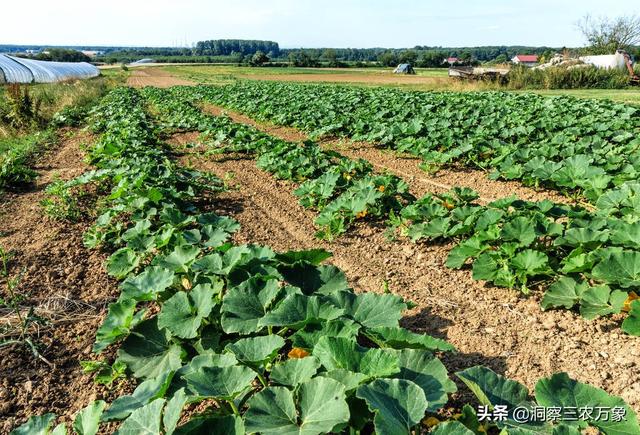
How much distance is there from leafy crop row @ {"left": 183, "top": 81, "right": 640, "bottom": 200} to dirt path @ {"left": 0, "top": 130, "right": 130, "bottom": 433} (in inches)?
198

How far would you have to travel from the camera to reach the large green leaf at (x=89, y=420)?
5.71 ft

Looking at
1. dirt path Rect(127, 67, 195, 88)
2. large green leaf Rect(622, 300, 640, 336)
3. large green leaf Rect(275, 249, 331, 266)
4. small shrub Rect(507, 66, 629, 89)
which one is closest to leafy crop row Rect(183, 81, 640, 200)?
large green leaf Rect(622, 300, 640, 336)

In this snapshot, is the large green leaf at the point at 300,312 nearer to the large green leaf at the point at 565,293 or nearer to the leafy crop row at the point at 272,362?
the leafy crop row at the point at 272,362

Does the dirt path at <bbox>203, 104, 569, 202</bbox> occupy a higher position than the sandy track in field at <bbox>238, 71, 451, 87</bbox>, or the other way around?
the sandy track in field at <bbox>238, 71, 451, 87</bbox>

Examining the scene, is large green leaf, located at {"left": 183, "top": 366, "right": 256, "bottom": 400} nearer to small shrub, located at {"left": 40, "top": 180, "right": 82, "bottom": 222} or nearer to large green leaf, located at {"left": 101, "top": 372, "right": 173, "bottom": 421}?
large green leaf, located at {"left": 101, "top": 372, "right": 173, "bottom": 421}

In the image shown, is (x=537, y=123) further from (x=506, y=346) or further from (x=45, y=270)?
(x=45, y=270)

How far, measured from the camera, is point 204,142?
11.0m

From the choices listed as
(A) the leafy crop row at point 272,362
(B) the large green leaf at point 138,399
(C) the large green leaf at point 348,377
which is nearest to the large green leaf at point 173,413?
(A) the leafy crop row at point 272,362

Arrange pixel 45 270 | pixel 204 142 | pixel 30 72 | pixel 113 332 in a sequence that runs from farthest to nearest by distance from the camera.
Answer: pixel 30 72
pixel 204 142
pixel 45 270
pixel 113 332

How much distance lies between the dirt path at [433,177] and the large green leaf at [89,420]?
525 cm

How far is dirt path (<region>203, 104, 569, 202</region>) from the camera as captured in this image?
6.45m

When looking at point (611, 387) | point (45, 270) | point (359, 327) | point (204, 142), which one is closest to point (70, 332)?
point (45, 270)

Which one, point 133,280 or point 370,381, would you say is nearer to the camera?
point 370,381

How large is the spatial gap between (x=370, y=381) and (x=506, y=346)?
4.94 ft
